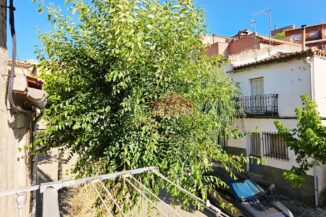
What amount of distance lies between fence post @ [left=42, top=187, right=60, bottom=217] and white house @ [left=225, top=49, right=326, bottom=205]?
10.3 meters

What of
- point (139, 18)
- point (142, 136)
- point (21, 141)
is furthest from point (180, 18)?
point (21, 141)

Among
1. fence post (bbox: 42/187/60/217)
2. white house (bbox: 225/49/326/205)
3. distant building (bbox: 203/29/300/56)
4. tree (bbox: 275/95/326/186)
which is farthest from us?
distant building (bbox: 203/29/300/56)

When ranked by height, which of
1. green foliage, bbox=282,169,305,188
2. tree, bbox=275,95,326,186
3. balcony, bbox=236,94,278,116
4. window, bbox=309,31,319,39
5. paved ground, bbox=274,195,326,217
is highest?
window, bbox=309,31,319,39

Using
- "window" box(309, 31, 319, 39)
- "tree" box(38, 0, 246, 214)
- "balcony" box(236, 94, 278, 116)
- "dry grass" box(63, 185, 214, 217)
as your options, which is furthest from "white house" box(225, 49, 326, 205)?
"window" box(309, 31, 319, 39)

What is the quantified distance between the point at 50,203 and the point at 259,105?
42.4ft

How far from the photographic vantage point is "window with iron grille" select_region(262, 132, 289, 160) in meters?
12.1

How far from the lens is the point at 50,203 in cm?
179

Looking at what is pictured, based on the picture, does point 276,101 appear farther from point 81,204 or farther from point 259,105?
point 81,204

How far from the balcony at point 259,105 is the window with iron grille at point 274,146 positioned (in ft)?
3.49

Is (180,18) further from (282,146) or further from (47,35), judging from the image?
(282,146)

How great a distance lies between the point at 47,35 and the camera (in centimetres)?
504

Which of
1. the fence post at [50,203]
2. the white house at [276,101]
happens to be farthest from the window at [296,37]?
the fence post at [50,203]

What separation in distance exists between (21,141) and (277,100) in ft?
35.8

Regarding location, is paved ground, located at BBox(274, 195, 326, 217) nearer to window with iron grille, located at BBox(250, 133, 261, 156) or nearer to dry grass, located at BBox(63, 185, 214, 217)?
window with iron grille, located at BBox(250, 133, 261, 156)
